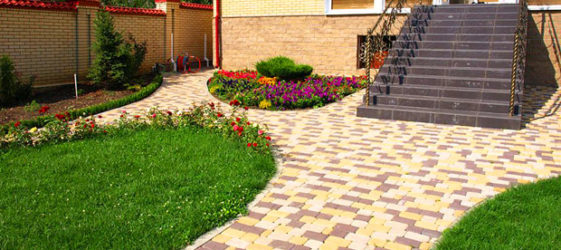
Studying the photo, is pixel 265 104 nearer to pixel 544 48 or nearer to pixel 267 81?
pixel 267 81

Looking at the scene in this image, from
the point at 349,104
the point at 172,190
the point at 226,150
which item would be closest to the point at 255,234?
the point at 172,190

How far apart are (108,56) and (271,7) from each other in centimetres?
520

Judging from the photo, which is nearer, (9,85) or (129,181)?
(129,181)

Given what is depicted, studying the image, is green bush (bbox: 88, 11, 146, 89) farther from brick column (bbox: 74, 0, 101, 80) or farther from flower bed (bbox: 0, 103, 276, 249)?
flower bed (bbox: 0, 103, 276, 249)

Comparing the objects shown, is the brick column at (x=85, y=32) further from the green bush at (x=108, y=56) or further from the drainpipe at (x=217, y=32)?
the drainpipe at (x=217, y=32)

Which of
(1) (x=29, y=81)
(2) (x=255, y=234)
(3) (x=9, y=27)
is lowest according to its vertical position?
(2) (x=255, y=234)

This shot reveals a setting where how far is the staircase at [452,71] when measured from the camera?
29.7 ft

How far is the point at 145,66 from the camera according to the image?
1670 centimetres

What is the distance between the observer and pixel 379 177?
578cm

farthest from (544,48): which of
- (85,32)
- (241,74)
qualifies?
(85,32)

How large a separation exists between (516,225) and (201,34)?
16695 millimetres

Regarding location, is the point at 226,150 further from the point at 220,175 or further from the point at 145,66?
the point at 145,66

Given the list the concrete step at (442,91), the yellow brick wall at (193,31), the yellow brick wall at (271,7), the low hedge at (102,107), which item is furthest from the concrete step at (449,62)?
the yellow brick wall at (193,31)

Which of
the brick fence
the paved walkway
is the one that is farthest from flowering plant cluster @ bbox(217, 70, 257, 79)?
the paved walkway
